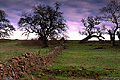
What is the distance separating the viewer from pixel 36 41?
47031 mm

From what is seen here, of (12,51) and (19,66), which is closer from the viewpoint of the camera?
(19,66)

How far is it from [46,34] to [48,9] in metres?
7.54

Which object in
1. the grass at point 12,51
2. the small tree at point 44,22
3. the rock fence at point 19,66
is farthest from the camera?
the small tree at point 44,22

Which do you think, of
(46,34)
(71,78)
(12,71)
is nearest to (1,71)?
(12,71)

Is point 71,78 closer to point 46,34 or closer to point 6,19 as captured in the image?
point 46,34

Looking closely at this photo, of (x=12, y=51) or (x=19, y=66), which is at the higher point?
(x=19, y=66)

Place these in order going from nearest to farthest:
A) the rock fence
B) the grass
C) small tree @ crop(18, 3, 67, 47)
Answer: the rock fence, the grass, small tree @ crop(18, 3, 67, 47)

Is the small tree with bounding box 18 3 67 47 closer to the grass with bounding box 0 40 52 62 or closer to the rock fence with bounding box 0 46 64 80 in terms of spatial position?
the grass with bounding box 0 40 52 62

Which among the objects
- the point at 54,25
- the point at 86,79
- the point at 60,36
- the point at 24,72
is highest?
the point at 54,25

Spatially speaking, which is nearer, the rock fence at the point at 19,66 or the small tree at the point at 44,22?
the rock fence at the point at 19,66

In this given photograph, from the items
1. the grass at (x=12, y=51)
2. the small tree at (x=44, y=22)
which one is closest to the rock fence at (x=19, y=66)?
the grass at (x=12, y=51)

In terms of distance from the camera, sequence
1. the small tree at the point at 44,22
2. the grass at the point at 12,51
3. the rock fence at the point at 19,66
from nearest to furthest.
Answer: the rock fence at the point at 19,66
the grass at the point at 12,51
the small tree at the point at 44,22

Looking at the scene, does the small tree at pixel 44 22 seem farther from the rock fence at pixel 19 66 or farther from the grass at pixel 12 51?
the rock fence at pixel 19 66

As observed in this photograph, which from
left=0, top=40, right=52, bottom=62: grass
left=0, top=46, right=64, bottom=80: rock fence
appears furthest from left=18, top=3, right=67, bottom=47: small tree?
left=0, top=46, right=64, bottom=80: rock fence
